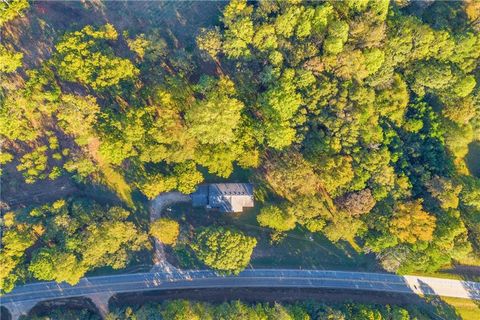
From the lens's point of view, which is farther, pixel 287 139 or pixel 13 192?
pixel 13 192

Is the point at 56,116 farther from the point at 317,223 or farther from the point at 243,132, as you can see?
the point at 317,223

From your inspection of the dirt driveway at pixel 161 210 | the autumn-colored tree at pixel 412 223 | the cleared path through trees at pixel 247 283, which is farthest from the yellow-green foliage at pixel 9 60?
the autumn-colored tree at pixel 412 223

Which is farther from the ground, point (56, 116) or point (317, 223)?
point (56, 116)

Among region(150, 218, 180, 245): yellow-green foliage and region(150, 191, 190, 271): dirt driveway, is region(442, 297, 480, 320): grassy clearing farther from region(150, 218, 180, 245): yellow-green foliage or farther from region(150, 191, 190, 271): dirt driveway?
region(150, 191, 190, 271): dirt driveway

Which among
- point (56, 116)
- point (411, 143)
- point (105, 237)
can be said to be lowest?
point (411, 143)

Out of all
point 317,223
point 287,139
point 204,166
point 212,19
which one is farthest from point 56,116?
point 317,223
